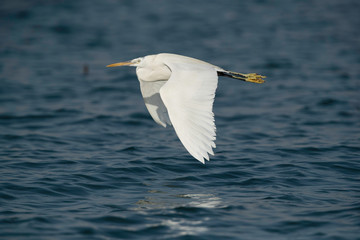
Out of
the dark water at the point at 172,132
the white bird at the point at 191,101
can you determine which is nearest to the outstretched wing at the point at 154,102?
the white bird at the point at 191,101

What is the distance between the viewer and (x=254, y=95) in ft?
38.3

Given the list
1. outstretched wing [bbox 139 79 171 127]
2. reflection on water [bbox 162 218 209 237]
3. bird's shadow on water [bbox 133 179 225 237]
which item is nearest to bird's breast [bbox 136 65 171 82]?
outstretched wing [bbox 139 79 171 127]

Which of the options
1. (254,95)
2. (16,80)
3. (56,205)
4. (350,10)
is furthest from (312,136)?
(350,10)

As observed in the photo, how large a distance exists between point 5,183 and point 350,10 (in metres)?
15.3

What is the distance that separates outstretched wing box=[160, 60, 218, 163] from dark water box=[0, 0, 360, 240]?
0.74 meters

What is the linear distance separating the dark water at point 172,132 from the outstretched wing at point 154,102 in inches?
25.4

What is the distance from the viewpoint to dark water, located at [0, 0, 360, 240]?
5715 millimetres

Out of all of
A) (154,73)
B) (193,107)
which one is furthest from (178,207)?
(154,73)

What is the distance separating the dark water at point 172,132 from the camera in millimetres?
5715

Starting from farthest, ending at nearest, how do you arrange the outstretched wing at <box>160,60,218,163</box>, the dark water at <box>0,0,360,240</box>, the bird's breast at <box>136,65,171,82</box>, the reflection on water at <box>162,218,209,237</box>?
1. the bird's breast at <box>136,65,171,82</box>
2. the dark water at <box>0,0,360,240</box>
3. the outstretched wing at <box>160,60,218,163</box>
4. the reflection on water at <box>162,218,209,237</box>

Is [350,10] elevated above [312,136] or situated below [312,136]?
above

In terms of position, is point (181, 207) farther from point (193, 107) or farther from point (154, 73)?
point (154, 73)

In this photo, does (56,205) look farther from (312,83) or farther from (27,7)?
(27,7)

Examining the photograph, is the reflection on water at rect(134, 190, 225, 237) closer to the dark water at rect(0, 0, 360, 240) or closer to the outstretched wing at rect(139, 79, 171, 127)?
the dark water at rect(0, 0, 360, 240)
